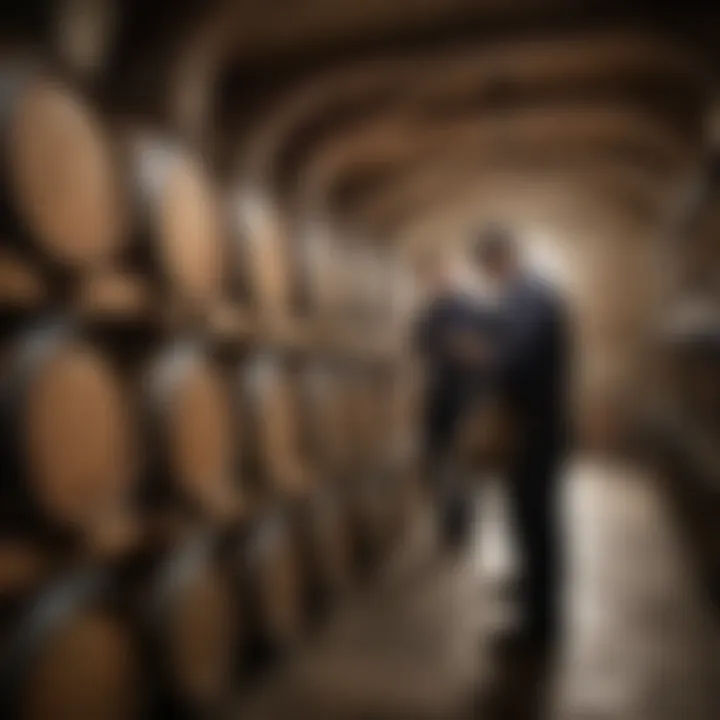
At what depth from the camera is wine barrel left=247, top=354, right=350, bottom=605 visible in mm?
3375

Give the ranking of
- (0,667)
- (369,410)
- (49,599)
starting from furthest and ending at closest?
(369,410) < (49,599) < (0,667)

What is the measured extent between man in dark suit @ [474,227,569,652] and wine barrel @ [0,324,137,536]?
1.61 m

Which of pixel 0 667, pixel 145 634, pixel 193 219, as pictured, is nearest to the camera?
pixel 0 667

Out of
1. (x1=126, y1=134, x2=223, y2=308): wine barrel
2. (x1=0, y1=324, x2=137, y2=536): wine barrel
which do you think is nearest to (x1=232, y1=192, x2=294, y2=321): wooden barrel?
(x1=126, y1=134, x2=223, y2=308): wine barrel

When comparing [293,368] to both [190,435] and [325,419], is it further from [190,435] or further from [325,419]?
[190,435]

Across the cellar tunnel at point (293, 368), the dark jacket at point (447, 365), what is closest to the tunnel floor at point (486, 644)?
the cellar tunnel at point (293, 368)

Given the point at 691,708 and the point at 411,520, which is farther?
the point at 411,520

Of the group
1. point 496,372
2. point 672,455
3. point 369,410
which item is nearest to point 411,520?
point 369,410

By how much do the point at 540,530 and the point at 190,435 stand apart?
1467 mm

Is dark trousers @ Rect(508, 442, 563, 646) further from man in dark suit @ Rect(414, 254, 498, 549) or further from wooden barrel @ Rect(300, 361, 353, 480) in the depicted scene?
wooden barrel @ Rect(300, 361, 353, 480)

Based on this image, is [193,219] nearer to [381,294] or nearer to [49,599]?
[49,599]

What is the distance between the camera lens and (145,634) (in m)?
2.46

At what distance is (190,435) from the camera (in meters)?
2.77

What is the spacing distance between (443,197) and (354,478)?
4180 mm
